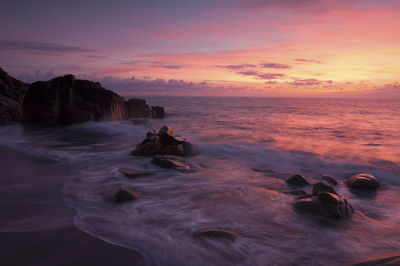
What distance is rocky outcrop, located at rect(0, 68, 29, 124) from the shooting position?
57.6ft

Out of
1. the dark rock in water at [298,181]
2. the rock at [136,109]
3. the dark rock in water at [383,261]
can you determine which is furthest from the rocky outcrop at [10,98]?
the dark rock in water at [383,261]

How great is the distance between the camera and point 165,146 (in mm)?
8305

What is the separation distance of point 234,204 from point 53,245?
2.85 metres

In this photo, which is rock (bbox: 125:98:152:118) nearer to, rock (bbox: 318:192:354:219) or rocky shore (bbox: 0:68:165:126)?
rocky shore (bbox: 0:68:165:126)

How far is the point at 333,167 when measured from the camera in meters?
7.53

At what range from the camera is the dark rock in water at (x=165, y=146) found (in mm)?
8055

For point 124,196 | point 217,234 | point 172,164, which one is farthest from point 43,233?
point 172,164

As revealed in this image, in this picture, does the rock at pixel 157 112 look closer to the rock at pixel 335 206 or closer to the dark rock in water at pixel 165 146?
the dark rock in water at pixel 165 146

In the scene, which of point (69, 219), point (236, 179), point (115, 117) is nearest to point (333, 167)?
point (236, 179)

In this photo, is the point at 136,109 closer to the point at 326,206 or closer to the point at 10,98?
the point at 10,98

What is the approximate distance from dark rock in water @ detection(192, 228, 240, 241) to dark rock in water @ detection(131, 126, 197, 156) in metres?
4.85

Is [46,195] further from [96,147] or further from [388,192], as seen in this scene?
[388,192]

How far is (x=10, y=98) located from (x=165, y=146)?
19545mm

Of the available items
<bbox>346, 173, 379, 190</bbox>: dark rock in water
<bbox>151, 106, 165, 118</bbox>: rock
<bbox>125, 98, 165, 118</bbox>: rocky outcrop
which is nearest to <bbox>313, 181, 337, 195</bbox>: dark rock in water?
<bbox>346, 173, 379, 190</bbox>: dark rock in water
